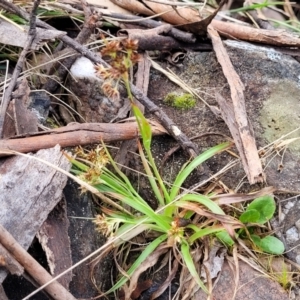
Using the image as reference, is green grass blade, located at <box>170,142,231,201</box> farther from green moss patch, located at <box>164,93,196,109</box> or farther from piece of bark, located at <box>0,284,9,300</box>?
piece of bark, located at <box>0,284,9,300</box>

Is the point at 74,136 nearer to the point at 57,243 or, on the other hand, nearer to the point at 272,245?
the point at 57,243

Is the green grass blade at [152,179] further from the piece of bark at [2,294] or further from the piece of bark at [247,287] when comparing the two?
the piece of bark at [2,294]

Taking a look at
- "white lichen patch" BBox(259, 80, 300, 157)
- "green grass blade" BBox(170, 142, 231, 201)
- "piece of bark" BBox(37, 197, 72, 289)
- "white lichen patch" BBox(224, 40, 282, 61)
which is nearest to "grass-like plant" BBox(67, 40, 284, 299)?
"green grass blade" BBox(170, 142, 231, 201)

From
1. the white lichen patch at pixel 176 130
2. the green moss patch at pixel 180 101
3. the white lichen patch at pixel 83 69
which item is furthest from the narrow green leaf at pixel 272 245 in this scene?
the white lichen patch at pixel 83 69

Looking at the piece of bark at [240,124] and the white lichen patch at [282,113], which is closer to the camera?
the piece of bark at [240,124]

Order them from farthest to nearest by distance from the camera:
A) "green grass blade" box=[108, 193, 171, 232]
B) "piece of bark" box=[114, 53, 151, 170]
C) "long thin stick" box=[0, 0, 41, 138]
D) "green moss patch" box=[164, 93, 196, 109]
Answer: "green moss patch" box=[164, 93, 196, 109]
"piece of bark" box=[114, 53, 151, 170]
"long thin stick" box=[0, 0, 41, 138]
"green grass blade" box=[108, 193, 171, 232]

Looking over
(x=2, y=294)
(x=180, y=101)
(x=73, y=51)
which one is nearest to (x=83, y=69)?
(x=73, y=51)
